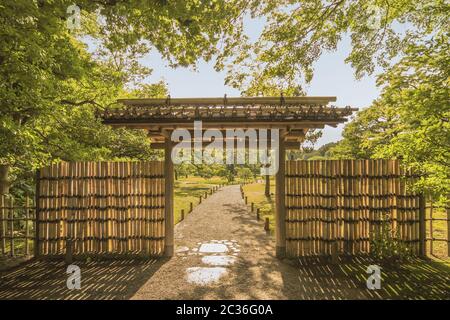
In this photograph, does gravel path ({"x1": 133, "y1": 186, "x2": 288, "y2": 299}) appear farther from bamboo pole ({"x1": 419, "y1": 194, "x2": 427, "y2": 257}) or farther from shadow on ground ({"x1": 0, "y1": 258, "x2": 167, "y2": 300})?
bamboo pole ({"x1": 419, "y1": 194, "x2": 427, "y2": 257})

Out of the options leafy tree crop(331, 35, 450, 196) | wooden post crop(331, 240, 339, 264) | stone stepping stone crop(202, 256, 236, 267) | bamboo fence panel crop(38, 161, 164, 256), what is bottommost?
stone stepping stone crop(202, 256, 236, 267)

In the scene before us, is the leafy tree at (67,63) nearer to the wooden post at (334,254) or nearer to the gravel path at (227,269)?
the gravel path at (227,269)

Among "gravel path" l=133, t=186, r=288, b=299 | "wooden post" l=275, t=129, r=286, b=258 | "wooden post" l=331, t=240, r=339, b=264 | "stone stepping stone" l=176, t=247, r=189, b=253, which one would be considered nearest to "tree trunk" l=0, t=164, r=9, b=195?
"gravel path" l=133, t=186, r=288, b=299

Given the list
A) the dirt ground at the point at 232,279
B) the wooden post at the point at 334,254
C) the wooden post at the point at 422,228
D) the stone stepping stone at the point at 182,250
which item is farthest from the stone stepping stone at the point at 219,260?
the wooden post at the point at 422,228

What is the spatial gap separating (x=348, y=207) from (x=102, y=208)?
25.7ft

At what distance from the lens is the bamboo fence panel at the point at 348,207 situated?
24.0 ft

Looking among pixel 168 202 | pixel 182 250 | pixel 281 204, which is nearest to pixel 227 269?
pixel 182 250

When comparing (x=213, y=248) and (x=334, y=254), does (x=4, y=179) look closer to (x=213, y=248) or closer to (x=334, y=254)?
(x=213, y=248)

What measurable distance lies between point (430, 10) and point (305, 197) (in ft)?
18.3

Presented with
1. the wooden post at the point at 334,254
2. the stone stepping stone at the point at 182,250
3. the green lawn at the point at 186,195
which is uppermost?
the wooden post at the point at 334,254

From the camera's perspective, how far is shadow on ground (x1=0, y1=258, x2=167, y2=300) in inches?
210

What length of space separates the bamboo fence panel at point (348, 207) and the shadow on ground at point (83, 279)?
4.47 metres

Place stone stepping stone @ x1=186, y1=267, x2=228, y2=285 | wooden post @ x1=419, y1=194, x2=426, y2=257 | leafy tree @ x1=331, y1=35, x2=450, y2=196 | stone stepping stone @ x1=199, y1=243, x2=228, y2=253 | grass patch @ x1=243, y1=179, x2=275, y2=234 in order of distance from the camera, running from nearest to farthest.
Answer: leafy tree @ x1=331, y1=35, x2=450, y2=196 < stone stepping stone @ x1=186, y1=267, x2=228, y2=285 < wooden post @ x1=419, y1=194, x2=426, y2=257 < stone stepping stone @ x1=199, y1=243, x2=228, y2=253 < grass patch @ x1=243, y1=179, x2=275, y2=234
